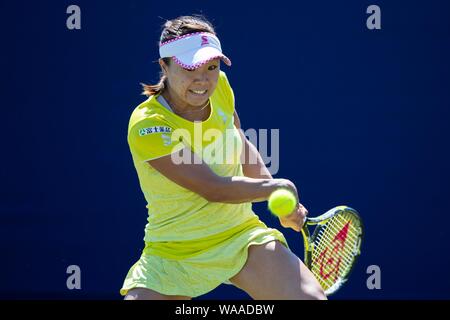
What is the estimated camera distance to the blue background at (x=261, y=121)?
5363 millimetres

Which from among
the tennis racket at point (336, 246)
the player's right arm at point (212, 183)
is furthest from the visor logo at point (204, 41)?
the tennis racket at point (336, 246)

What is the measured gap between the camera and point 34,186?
5453mm

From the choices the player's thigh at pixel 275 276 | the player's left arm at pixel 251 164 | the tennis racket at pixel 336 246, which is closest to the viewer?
the player's thigh at pixel 275 276

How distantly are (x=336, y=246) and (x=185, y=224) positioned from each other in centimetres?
76

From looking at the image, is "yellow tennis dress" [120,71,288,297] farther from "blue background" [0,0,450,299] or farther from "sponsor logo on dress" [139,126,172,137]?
"blue background" [0,0,450,299]

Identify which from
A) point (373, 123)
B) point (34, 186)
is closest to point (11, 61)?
point (34, 186)

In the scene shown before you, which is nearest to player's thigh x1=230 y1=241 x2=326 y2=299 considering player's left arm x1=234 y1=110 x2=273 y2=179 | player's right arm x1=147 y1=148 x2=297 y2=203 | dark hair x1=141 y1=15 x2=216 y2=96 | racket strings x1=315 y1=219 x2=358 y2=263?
player's right arm x1=147 y1=148 x2=297 y2=203

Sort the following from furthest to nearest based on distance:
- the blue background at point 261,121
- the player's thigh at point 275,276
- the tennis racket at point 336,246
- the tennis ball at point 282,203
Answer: the blue background at point 261,121, the tennis racket at point 336,246, the player's thigh at point 275,276, the tennis ball at point 282,203

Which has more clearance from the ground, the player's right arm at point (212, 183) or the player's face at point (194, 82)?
the player's face at point (194, 82)

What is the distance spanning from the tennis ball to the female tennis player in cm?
10

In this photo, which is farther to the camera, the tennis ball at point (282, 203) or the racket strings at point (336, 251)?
the racket strings at point (336, 251)

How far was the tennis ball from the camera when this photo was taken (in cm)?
314

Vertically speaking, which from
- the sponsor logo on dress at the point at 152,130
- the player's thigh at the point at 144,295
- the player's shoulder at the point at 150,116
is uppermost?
the player's shoulder at the point at 150,116

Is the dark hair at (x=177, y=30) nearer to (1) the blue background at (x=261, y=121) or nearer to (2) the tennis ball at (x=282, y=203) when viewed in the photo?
(2) the tennis ball at (x=282, y=203)
